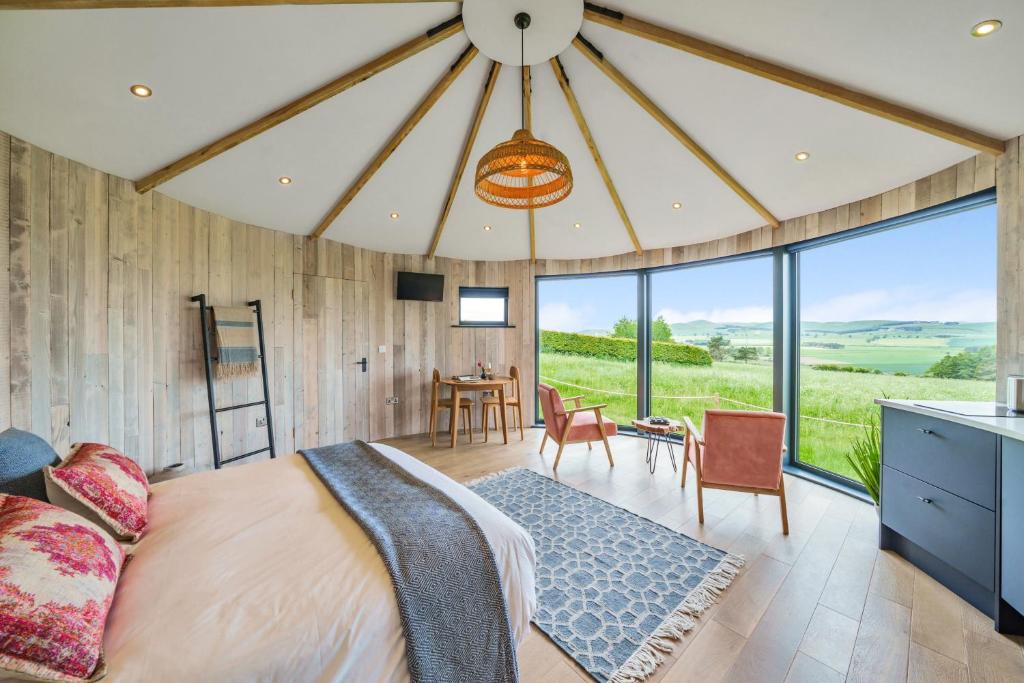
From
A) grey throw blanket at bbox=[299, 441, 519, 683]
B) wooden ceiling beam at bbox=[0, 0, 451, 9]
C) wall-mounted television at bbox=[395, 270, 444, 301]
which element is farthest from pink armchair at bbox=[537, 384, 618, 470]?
wooden ceiling beam at bbox=[0, 0, 451, 9]

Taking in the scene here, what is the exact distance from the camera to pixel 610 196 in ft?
11.9

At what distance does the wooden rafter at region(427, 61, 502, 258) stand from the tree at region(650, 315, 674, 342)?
282 cm

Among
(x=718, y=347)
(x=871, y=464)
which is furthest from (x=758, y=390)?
(x=871, y=464)

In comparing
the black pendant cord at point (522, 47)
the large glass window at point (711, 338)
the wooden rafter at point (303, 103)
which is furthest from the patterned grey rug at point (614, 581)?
the wooden rafter at point (303, 103)

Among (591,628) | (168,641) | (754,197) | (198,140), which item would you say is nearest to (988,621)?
(591,628)

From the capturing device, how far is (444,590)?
3.86 ft

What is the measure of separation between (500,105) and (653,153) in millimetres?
1249

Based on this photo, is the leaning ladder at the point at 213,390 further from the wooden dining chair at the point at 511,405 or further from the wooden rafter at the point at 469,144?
the wooden dining chair at the point at 511,405

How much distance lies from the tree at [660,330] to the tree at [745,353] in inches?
28.9

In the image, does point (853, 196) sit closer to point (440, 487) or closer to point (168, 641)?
point (440, 487)

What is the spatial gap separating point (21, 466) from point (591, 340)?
16.4ft

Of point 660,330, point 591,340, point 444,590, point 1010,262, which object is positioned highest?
point 1010,262

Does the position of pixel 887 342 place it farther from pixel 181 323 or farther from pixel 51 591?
pixel 181 323

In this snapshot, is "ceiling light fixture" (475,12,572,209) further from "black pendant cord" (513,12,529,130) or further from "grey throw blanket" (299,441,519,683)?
"grey throw blanket" (299,441,519,683)
